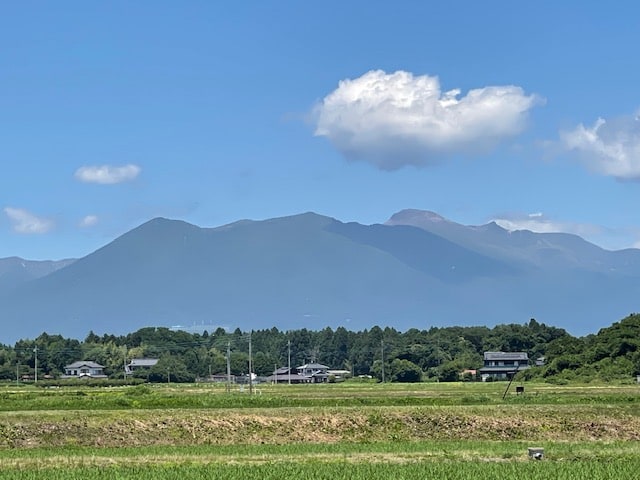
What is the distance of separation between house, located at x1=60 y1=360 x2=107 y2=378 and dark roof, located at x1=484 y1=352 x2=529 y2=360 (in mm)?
63637

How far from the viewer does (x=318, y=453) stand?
120ft

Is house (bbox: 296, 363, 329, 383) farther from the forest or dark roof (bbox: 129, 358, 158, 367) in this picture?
dark roof (bbox: 129, 358, 158, 367)

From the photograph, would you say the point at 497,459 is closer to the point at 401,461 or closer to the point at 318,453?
the point at 401,461

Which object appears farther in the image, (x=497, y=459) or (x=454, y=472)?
(x=497, y=459)

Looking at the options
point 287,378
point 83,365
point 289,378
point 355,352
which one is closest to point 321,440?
point 289,378

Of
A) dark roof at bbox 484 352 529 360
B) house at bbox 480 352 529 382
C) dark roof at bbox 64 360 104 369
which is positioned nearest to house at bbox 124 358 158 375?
dark roof at bbox 64 360 104 369

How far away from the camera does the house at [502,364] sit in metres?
141

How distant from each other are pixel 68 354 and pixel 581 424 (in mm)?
137744

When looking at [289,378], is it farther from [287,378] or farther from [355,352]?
[355,352]

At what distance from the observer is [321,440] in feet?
149

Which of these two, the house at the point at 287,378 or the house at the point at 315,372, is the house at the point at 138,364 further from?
the house at the point at 315,372

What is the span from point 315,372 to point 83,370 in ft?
148

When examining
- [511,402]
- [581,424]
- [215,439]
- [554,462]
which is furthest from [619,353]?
[554,462]

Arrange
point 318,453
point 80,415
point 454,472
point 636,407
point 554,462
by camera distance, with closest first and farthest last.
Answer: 1. point 454,472
2. point 554,462
3. point 318,453
4. point 80,415
5. point 636,407
